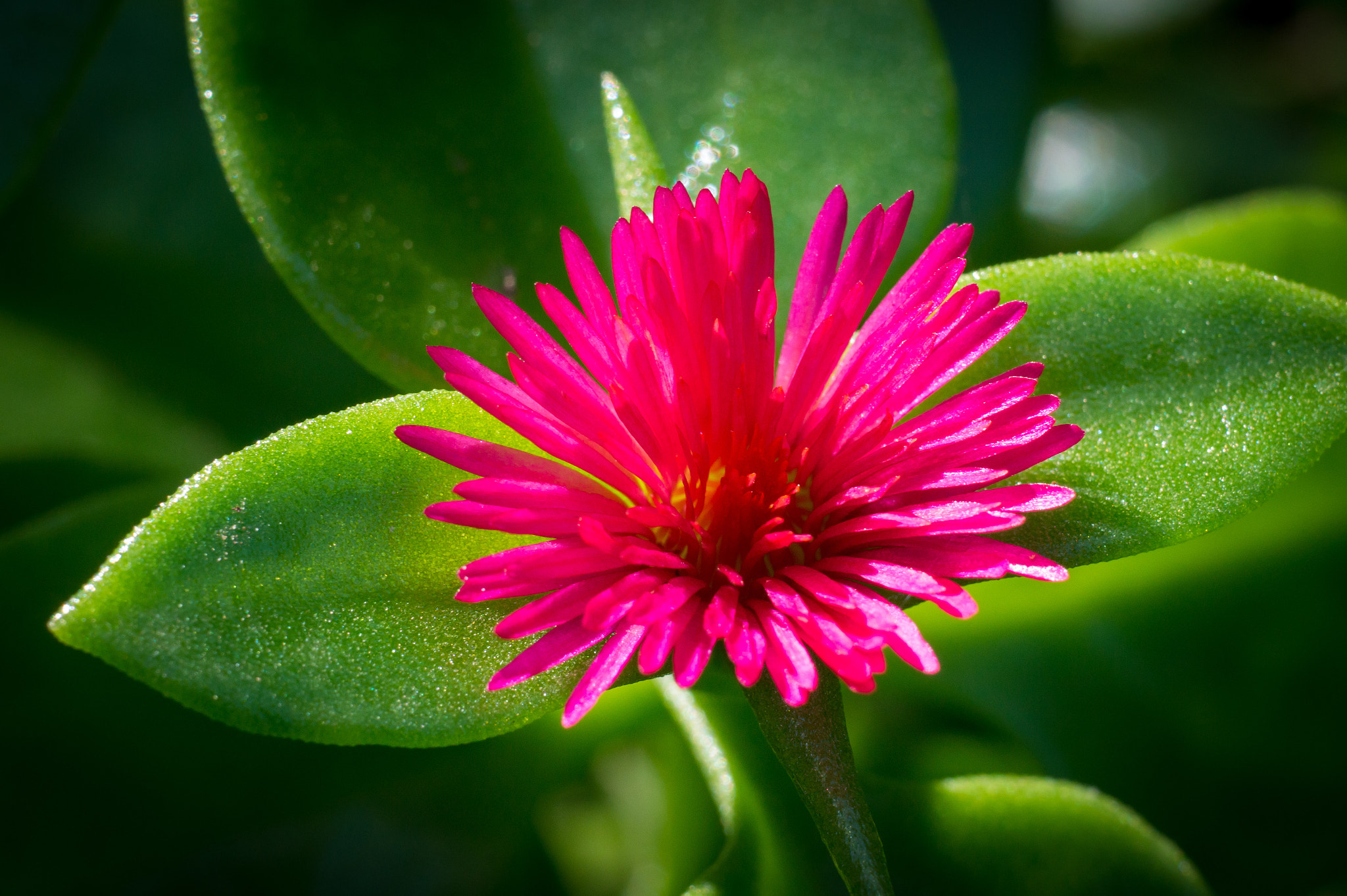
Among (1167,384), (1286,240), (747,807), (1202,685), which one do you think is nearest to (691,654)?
(747,807)

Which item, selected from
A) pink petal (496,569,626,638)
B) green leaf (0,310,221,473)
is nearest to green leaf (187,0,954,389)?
pink petal (496,569,626,638)

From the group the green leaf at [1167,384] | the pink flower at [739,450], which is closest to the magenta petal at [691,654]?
the pink flower at [739,450]

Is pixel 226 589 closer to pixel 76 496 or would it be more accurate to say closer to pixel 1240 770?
pixel 76 496

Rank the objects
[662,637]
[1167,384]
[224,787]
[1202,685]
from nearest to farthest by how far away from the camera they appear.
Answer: [662,637]
[1167,384]
[224,787]
[1202,685]

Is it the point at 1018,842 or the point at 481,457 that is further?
the point at 1018,842

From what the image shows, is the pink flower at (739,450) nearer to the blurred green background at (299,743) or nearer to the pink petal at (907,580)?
the pink petal at (907,580)

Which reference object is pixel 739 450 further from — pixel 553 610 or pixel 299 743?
pixel 299 743
